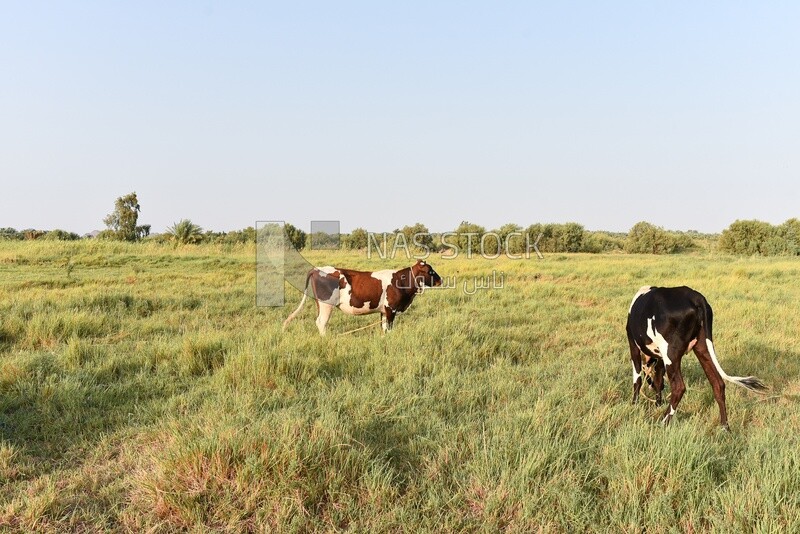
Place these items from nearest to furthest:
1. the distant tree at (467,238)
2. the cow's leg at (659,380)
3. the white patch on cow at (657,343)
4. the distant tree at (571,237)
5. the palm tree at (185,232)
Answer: the white patch on cow at (657,343) → the cow's leg at (659,380) → the palm tree at (185,232) → the distant tree at (467,238) → the distant tree at (571,237)

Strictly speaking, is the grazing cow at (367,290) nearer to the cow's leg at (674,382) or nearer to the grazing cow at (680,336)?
the grazing cow at (680,336)

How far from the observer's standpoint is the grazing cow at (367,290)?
700 centimetres

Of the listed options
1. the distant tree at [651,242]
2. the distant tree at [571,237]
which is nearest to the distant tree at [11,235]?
the distant tree at [571,237]

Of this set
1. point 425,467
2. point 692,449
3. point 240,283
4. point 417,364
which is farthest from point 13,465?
point 240,283

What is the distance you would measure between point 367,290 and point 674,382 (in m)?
4.22

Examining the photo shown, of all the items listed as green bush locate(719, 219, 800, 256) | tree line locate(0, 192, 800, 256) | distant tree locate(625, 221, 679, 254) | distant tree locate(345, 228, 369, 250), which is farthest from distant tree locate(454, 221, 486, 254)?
green bush locate(719, 219, 800, 256)

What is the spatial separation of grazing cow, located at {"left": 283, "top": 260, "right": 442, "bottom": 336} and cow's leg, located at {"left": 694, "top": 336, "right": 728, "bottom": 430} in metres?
3.90

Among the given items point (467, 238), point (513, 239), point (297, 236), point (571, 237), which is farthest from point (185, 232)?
point (571, 237)

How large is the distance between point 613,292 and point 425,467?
33.7 ft

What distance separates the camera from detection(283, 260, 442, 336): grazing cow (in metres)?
7.00

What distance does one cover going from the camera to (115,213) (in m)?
40.8

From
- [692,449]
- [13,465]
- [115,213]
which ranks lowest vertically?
[13,465]

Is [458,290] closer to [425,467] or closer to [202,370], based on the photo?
[202,370]

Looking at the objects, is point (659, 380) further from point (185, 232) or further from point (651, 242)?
point (651, 242)
